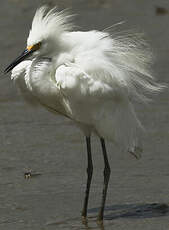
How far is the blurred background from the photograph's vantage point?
7.51 meters

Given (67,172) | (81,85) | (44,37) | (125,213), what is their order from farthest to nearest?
(67,172)
(125,213)
(44,37)
(81,85)

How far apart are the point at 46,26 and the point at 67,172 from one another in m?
1.91

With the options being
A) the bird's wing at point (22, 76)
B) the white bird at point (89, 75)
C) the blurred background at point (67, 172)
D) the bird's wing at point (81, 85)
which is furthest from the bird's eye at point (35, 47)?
the blurred background at point (67, 172)

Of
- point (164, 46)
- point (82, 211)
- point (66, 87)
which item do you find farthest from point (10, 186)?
point (164, 46)

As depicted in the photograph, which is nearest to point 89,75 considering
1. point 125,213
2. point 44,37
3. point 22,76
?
point 44,37

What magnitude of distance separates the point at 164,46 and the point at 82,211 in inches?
231

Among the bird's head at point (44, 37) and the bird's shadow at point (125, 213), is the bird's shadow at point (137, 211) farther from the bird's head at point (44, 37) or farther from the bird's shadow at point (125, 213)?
the bird's head at point (44, 37)

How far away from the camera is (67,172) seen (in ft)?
28.3

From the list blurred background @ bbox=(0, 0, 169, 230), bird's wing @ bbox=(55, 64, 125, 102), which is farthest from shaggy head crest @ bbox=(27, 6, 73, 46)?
blurred background @ bbox=(0, 0, 169, 230)

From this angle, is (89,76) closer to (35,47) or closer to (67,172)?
(35,47)

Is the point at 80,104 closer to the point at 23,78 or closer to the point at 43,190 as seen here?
the point at 23,78

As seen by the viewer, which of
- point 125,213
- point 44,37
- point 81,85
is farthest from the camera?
point 125,213

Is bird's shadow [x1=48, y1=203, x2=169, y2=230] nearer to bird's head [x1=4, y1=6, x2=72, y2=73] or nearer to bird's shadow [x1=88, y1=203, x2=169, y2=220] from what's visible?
bird's shadow [x1=88, y1=203, x2=169, y2=220]

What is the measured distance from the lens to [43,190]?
8188mm
